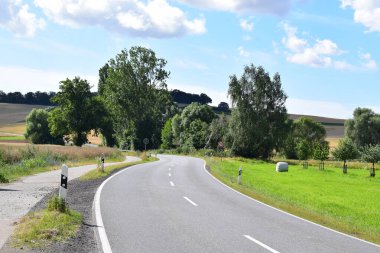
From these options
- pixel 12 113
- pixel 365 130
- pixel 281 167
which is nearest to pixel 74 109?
pixel 281 167

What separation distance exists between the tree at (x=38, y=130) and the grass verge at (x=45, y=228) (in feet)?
289

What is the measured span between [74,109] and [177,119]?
112 feet

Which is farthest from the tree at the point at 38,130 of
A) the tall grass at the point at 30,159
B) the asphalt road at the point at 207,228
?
the asphalt road at the point at 207,228

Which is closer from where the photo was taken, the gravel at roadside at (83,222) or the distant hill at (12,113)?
the gravel at roadside at (83,222)

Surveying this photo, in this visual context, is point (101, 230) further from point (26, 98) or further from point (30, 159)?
point (26, 98)

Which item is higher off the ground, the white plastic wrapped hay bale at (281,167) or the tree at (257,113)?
the tree at (257,113)

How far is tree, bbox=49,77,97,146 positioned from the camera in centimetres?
7200

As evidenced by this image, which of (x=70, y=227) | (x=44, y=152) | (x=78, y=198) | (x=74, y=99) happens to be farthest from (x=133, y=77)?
(x=70, y=227)

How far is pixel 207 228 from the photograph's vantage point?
1059 cm

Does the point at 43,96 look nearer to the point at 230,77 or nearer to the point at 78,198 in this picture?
the point at 230,77

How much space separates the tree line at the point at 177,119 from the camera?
A: 72.7m

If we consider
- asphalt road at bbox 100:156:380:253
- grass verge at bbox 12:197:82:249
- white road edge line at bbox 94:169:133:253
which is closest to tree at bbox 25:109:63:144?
asphalt road at bbox 100:156:380:253

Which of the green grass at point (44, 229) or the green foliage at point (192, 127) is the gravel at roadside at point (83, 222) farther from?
the green foliage at point (192, 127)

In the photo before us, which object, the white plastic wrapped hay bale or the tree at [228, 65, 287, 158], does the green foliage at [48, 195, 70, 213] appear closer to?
the white plastic wrapped hay bale
